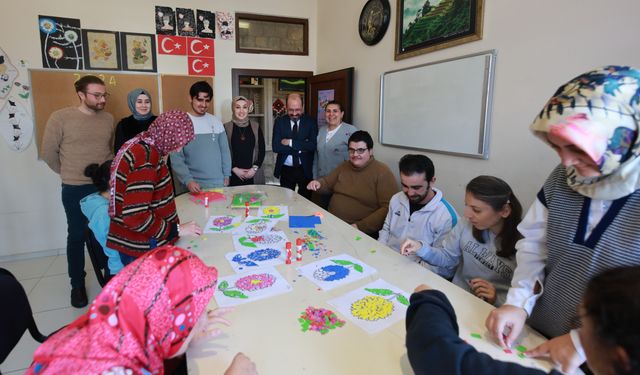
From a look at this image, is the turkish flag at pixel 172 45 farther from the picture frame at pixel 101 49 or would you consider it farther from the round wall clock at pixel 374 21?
the round wall clock at pixel 374 21

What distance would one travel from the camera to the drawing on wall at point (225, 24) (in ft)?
12.5

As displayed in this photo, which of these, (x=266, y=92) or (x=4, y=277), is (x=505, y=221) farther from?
(x=266, y=92)

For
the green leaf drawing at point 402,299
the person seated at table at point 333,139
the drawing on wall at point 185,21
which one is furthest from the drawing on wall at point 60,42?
the green leaf drawing at point 402,299

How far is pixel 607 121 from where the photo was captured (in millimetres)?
703

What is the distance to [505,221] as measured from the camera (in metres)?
1.36

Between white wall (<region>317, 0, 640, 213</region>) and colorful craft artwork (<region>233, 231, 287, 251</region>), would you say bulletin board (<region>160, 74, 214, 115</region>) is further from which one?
colorful craft artwork (<region>233, 231, 287, 251</region>)

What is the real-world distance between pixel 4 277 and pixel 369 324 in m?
1.17

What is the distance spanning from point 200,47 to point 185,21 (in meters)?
0.28

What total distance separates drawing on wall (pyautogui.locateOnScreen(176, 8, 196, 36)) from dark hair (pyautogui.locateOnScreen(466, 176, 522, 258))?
349 centimetres

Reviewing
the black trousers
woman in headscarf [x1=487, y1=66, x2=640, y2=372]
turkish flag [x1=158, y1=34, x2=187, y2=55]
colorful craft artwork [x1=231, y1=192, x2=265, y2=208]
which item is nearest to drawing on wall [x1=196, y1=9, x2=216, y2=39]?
turkish flag [x1=158, y1=34, x2=187, y2=55]

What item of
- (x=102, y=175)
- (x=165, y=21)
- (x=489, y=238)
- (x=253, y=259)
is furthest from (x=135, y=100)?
(x=489, y=238)

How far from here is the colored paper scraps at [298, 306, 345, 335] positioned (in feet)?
3.25

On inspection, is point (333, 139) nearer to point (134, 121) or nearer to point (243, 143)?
point (243, 143)

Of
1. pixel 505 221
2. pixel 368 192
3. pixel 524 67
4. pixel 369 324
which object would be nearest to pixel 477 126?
pixel 524 67
